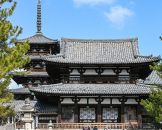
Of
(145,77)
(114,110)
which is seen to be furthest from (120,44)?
(114,110)

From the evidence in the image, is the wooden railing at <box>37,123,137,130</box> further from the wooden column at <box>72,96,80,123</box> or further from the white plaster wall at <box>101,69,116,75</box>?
the white plaster wall at <box>101,69,116,75</box>

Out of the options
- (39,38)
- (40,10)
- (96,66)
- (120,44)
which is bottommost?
(96,66)

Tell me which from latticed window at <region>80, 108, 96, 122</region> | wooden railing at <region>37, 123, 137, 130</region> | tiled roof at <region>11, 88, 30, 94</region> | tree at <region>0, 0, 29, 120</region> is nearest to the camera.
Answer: tree at <region>0, 0, 29, 120</region>

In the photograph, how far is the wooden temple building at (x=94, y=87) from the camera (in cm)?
4312

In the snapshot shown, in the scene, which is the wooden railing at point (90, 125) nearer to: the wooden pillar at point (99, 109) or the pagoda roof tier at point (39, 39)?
the wooden pillar at point (99, 109)

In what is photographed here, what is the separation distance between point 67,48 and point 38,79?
33.0 ft

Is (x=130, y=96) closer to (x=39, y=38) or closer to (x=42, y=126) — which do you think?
(x=42, y=126)

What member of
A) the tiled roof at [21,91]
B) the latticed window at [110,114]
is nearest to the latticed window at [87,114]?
the latticed window at [110,114]

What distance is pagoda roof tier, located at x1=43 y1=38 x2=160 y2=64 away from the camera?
4441 cm

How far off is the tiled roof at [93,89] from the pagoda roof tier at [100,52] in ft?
7.91

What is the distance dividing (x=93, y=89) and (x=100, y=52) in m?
5.48

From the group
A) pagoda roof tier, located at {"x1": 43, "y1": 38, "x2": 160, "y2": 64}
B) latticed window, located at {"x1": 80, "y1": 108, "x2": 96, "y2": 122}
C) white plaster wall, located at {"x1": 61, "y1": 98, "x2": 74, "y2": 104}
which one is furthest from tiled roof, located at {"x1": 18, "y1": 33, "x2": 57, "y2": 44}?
latticed window, located at {"x1": 80, "y1": 108, "x2": 96, "y2": 122}

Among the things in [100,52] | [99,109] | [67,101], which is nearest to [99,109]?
[99,109]

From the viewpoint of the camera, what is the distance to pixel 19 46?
2716 cm
